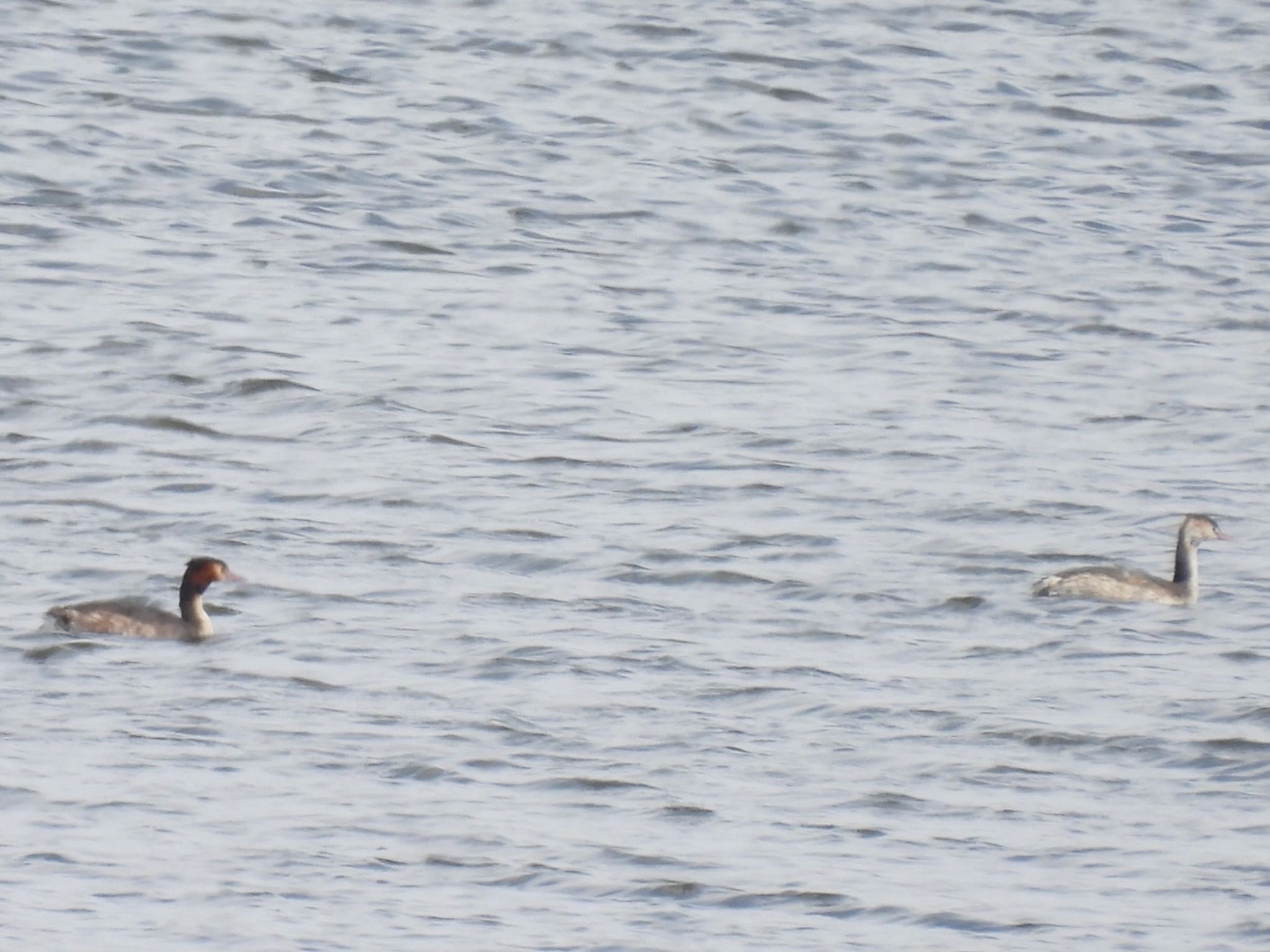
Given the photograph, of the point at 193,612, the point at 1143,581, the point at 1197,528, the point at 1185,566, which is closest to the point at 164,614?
the point at 193,612

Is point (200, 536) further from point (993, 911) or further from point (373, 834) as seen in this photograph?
point (993, 911)

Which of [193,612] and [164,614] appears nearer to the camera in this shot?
[193,612]

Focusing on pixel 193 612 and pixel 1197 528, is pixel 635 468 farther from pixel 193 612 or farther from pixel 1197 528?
pixel 193 612

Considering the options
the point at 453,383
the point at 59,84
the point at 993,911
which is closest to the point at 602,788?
the point at 993,911

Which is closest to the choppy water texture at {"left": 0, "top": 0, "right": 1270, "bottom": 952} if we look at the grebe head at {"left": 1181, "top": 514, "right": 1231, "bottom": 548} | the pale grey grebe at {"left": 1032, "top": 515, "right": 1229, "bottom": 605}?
the pale grey grebe at {"left": 1032, "top": 515, "right": 1229, "bottom": 605}

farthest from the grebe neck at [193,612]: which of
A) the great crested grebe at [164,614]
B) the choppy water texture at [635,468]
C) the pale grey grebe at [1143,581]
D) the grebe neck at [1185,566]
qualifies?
the grebe neck at [1185,566]

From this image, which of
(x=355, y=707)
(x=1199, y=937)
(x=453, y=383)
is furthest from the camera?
(x=453, y=383)

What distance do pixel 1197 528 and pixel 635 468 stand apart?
3404mm

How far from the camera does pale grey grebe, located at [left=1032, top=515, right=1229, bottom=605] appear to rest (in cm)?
1563

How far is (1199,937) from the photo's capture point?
35.8 ft

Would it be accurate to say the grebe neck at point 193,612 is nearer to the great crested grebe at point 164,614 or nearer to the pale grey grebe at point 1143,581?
the great crested grebe at point 164,614

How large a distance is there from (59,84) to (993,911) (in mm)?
18747

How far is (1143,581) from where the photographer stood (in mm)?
15969

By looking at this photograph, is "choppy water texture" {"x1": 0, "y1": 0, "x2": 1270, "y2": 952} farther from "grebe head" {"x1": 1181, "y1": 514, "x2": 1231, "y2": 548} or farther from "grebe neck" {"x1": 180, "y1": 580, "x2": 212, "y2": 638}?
"grebe head" {"x1": 1181, "y1": 514, "x2": 1231, "y2": 548}
